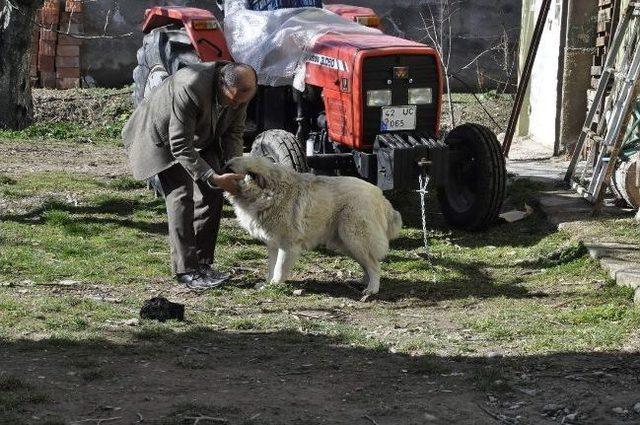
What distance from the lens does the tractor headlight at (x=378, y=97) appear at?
10.1 m

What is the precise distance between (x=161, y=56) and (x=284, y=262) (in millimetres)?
3994

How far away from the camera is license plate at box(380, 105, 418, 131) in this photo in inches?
402

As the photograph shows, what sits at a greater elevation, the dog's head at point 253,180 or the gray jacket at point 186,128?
the gray jacket at point 186,128

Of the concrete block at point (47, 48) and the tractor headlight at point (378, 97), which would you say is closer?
the tractor headlight at point (378, 97)

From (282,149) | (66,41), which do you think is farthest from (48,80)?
(282,149)

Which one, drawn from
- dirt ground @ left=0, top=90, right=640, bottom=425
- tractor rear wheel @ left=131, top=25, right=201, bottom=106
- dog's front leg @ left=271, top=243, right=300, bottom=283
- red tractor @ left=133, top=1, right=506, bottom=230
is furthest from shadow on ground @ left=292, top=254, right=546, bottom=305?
tractor rear wheel @ left=131, top=25, right=201, bottom=106

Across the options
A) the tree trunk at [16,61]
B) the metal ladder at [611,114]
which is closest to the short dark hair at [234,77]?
the metal ladder at [611,114]

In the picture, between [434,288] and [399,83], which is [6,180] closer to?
[399,83]

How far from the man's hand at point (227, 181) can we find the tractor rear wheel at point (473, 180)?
247 centimetres

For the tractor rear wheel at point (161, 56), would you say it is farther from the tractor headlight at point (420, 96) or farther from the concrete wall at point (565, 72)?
the concrete wall at point (565, 72)

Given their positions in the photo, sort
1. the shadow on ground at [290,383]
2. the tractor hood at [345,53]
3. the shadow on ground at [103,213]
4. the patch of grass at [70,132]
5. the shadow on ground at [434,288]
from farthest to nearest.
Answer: the patch of grass at [70,132] < the shadow on ground at [103,213] < the tractor hood at [345,53] < the shadow on ground at [434,288] < the shadow on ground at [290,383]

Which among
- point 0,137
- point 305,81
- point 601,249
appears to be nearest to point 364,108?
point 305,81

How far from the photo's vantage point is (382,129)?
10.2m

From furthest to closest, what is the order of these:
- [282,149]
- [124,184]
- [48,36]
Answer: [48,36] < [124,184] < [282,149]
